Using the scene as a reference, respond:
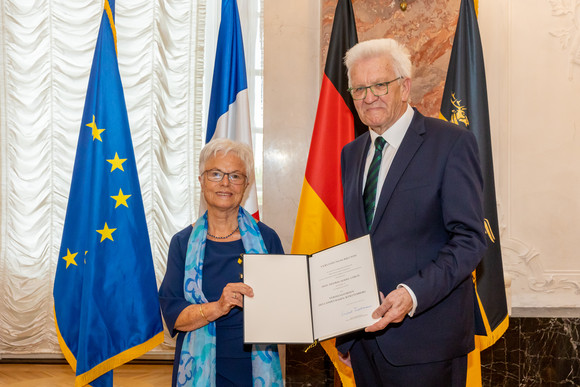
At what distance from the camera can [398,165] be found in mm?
1943

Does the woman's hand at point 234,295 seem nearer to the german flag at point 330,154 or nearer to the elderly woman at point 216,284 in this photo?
the elderly woman at point 216,284

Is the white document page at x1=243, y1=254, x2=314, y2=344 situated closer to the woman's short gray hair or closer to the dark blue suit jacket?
the dark blue suit jacket

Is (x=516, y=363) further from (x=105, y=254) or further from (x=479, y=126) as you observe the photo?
(x=105, y=254)

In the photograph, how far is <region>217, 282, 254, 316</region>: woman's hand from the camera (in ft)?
6.76

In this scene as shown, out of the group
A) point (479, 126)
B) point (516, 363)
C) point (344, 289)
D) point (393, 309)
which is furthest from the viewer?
point (516, 363)

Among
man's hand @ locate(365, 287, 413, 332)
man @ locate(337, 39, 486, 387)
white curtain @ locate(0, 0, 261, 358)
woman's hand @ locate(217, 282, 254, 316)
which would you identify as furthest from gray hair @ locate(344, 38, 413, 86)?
white curtain @ locate(0, 0, 261, 358)

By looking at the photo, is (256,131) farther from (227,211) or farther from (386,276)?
(386,276)

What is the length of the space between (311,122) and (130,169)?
4.67ft

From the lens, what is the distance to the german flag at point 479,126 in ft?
11.1

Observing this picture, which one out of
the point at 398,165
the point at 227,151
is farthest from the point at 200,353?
the point at 398,165

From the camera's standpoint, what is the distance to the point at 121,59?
4.75 metres

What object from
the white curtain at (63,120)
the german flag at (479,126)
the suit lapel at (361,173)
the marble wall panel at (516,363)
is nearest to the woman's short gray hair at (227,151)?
the suit lapel at (361,173)

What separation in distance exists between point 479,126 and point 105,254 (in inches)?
93.7

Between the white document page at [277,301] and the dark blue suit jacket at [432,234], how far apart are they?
0.91ft
